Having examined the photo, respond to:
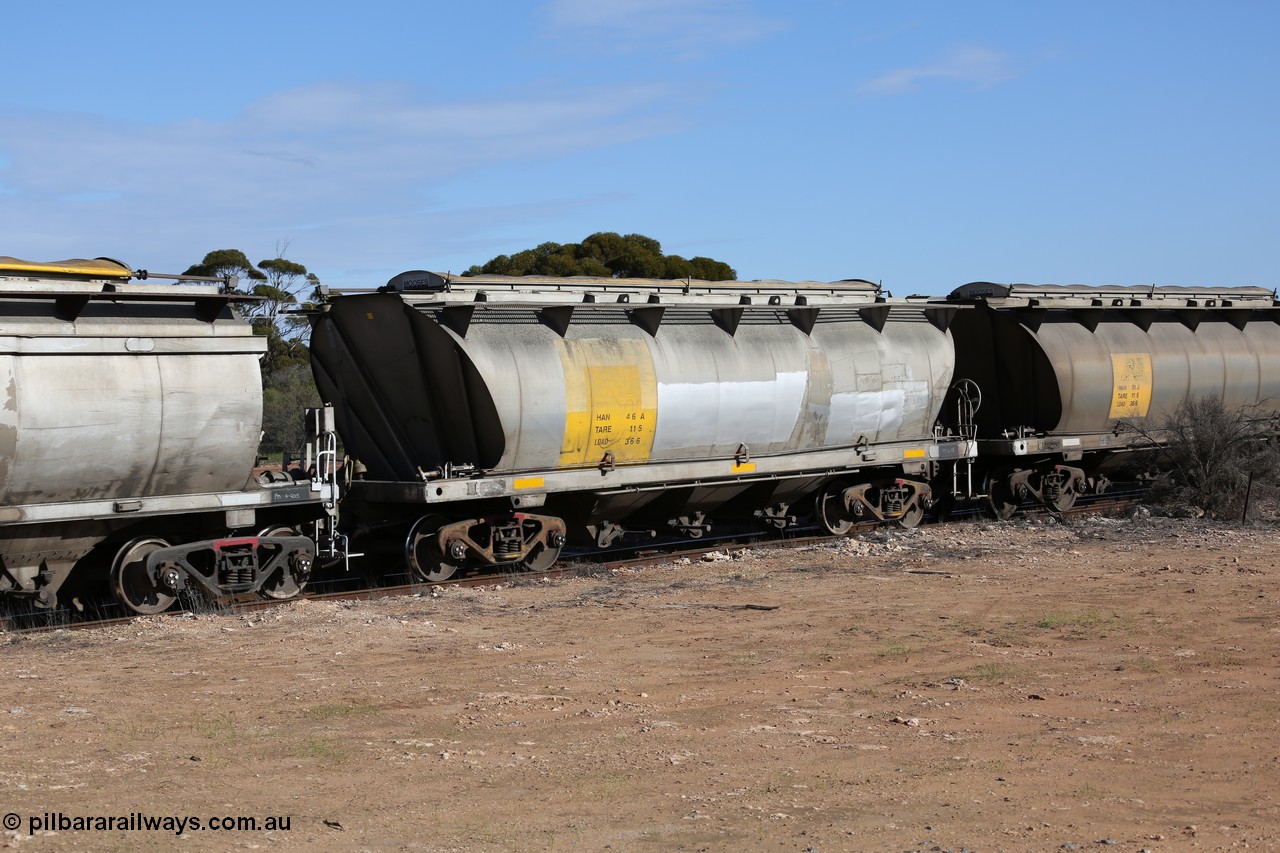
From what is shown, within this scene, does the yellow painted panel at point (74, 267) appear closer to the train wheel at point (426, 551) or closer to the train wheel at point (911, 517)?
the train wheel at point (426, 551)

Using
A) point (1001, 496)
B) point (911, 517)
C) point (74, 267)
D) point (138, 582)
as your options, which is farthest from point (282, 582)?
point (1001, 496)

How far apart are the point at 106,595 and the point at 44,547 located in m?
1.79

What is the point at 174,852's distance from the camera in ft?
20.0

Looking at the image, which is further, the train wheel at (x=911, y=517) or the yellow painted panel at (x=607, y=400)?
the train wheel at (x=911, y=517)

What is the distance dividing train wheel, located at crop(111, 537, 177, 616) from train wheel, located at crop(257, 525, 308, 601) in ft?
3.55

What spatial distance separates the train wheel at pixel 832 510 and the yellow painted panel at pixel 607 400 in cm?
400

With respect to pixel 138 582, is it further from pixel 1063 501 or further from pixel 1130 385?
pixel 1130 385

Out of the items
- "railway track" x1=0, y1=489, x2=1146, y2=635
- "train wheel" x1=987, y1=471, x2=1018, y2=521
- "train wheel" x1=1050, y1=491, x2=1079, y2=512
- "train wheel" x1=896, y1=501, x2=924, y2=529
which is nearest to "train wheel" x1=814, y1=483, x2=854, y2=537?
"railway track" x1=0, y1=489, x2=1146, y2=635

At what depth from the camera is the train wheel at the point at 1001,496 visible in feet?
69.7

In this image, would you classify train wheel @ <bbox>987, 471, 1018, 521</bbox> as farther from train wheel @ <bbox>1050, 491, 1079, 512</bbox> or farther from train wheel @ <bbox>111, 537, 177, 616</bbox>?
train wheel @ <bbox>111, 537, 177, 616</bbox>

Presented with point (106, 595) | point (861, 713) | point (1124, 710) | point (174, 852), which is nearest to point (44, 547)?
point (106, 595)

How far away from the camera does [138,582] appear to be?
12539 mm

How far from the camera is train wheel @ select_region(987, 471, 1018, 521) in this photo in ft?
69.7

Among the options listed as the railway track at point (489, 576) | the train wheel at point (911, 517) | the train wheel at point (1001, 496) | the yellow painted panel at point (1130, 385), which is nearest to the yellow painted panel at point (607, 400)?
the railway track at point (489, 576)
